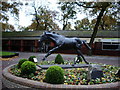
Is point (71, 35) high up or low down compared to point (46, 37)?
down

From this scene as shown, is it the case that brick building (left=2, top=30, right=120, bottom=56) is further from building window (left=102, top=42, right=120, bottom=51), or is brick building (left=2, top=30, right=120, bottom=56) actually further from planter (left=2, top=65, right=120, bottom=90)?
planter (left=2, top=65, right=120, bottom=90)

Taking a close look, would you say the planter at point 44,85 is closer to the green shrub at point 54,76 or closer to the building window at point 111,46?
the green shrub at point 54,76

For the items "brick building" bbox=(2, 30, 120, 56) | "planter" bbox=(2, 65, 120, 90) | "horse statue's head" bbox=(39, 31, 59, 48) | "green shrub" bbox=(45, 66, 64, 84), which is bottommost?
"brick building" bbox=(2, 30, 120, 56)

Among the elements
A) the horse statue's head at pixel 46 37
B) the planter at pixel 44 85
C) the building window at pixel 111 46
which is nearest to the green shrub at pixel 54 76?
the planter at pixel 44 85

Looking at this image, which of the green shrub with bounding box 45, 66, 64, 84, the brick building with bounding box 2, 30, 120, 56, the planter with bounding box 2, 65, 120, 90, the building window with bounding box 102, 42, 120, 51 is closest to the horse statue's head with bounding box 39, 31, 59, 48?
the planter with bounding box 2, 65, 120, 90

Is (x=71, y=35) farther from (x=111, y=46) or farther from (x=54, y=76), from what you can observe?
(x=54, y=76)

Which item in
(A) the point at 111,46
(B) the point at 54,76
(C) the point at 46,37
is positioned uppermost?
(C) the point at 46,37

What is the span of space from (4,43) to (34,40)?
7339 millimetres

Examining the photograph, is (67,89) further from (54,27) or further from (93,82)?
(54,27)

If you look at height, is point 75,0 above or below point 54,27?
above

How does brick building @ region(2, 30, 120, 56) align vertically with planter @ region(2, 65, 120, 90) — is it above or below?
below

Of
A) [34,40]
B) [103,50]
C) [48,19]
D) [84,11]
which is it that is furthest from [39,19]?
[103,50]

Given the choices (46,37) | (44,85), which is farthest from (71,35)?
(44,85)

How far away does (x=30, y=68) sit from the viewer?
5.86m
